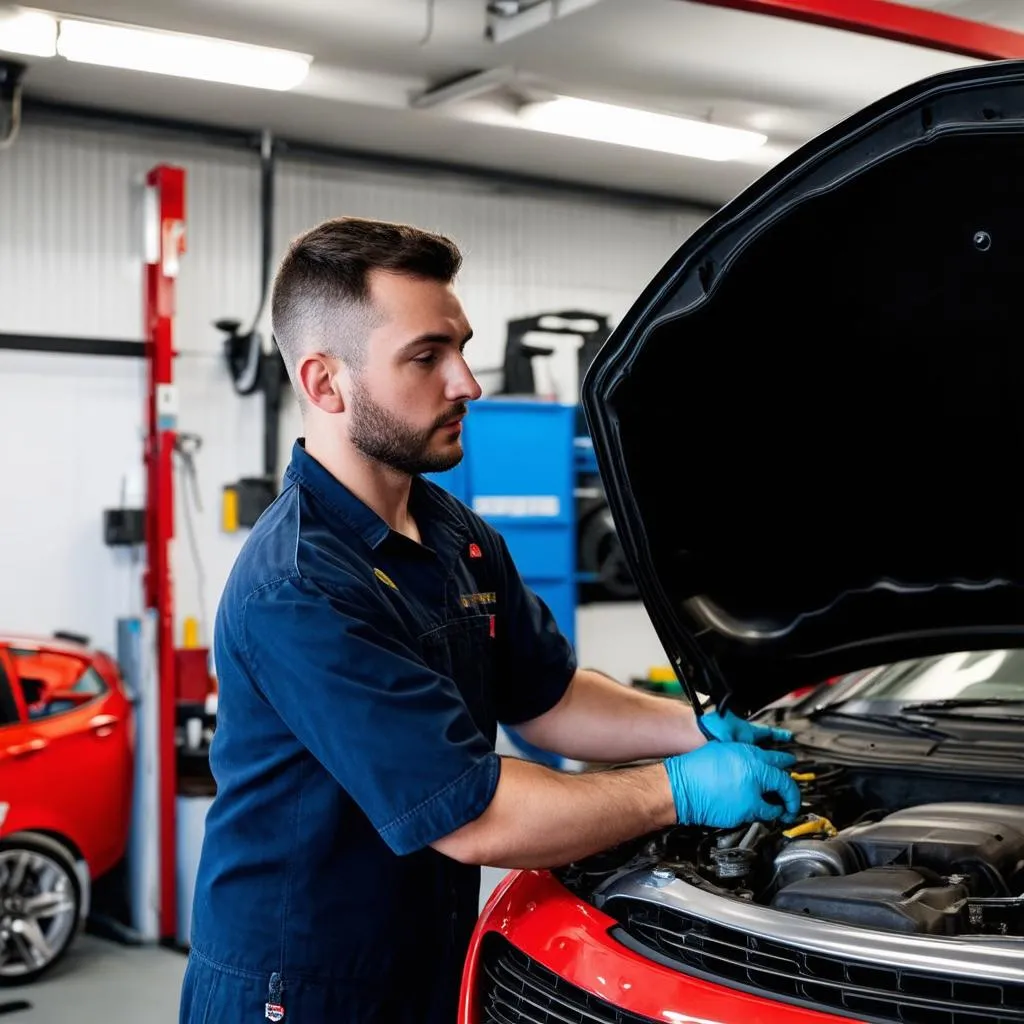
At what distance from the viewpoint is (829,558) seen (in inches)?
96.3

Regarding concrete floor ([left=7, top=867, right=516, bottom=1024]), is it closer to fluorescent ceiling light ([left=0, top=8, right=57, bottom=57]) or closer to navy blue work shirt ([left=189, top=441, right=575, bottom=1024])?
navy blue work shirt ([left=189, top=441, right=575, bottom=1024])

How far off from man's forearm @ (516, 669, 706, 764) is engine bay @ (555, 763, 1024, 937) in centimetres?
26

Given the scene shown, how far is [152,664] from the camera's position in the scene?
20.4 ft

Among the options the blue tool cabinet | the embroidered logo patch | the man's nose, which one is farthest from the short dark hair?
the blue tool cabinet

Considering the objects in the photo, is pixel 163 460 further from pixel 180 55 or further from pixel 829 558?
pixel 829 558

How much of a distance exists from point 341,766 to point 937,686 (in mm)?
1554

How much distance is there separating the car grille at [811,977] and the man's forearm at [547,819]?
0.45 feet

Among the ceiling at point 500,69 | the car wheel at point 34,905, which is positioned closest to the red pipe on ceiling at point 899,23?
the ceiling at point 500,69

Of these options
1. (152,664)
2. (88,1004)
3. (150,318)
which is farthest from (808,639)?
(150,318)

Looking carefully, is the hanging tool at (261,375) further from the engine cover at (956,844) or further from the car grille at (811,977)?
the car grille at (811,977)

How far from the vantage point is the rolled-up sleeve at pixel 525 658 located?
96.9 inches

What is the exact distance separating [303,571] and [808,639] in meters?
0.98

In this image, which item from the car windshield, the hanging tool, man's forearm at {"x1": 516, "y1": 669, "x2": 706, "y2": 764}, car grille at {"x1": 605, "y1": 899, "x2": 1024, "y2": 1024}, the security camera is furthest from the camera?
the hanging tool

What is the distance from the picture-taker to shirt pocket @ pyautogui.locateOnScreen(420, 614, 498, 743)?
7.11 feet
